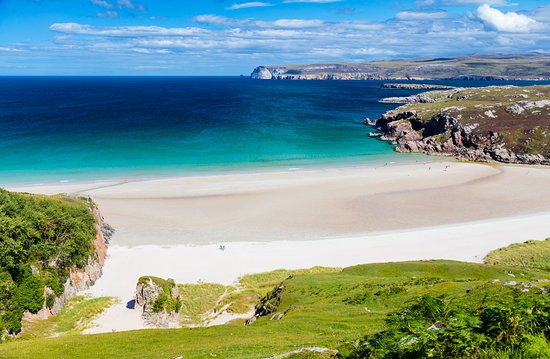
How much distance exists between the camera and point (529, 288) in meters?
19.1

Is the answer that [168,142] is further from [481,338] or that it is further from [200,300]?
[481,338]

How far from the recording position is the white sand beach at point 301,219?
1800 inches

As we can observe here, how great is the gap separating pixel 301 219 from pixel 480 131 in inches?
3001

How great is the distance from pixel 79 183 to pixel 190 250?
4122 centimetres

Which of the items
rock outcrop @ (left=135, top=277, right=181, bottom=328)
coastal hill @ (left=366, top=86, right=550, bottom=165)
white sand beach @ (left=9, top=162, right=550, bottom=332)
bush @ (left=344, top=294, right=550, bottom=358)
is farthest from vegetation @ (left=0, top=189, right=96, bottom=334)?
coastal hill @ (left=366, top=86, right=550, bottom=165)

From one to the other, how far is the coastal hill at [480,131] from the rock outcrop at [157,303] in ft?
299

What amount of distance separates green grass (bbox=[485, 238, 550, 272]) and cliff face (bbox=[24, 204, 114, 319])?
43327mm

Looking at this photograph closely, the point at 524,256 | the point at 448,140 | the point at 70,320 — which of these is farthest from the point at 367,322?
the point at 448,140

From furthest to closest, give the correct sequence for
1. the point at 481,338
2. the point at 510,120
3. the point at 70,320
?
the point at 510,120, the point at 70,320, the point at 481,338

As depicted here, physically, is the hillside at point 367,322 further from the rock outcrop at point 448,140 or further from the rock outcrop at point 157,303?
the rock outcrop at point 448,140

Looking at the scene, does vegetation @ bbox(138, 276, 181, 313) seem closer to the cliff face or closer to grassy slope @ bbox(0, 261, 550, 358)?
the cliff face

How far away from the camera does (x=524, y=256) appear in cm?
4344

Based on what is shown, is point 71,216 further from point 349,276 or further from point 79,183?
point 79,183

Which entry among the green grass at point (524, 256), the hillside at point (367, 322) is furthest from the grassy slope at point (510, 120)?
the hillside at point (367, 322)
